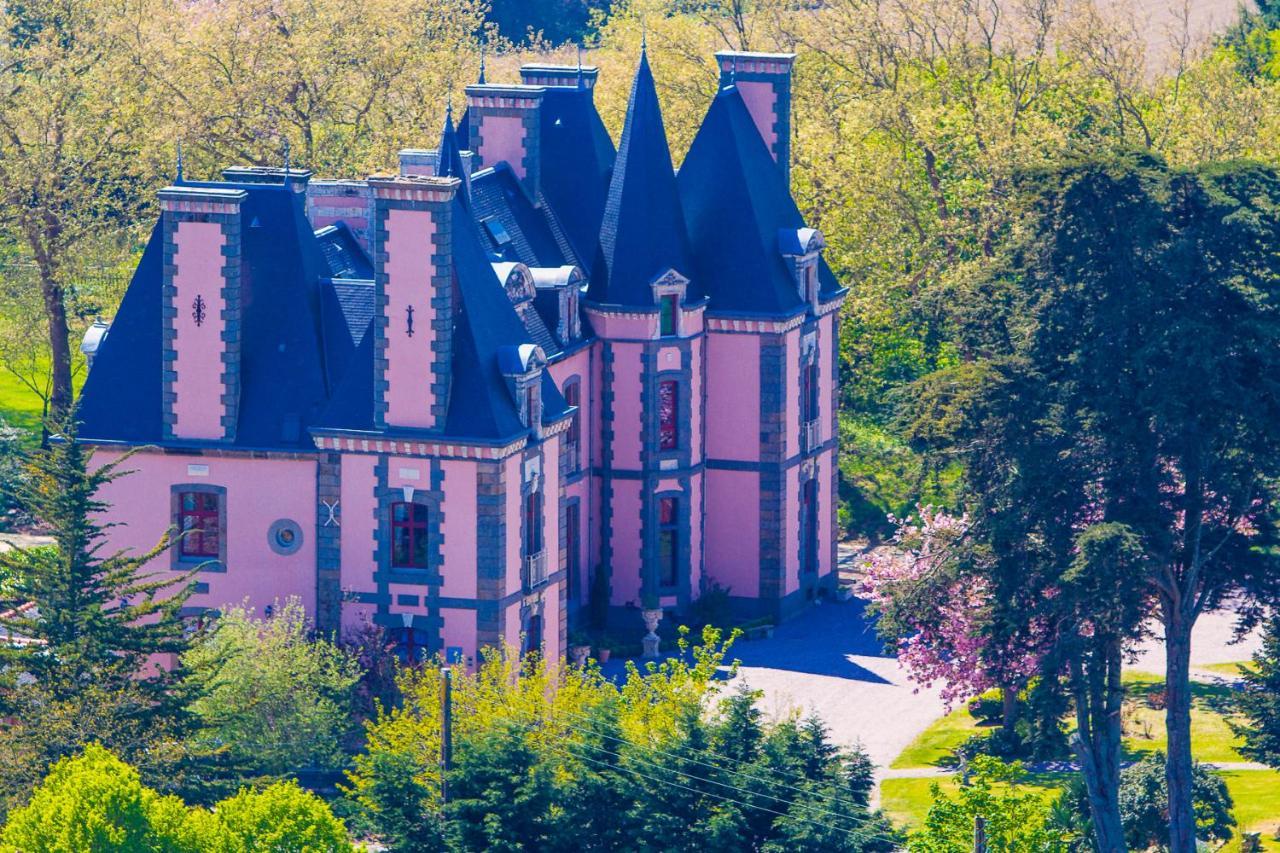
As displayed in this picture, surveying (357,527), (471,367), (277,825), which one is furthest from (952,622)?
(277,825)

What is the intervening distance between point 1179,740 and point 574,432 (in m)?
21.3

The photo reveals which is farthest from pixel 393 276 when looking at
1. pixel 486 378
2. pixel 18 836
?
pixel 18 836

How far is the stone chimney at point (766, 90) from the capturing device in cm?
8769

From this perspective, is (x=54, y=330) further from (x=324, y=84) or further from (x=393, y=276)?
(x=393, y=276)

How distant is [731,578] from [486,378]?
1608 cm

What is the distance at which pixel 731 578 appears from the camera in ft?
284

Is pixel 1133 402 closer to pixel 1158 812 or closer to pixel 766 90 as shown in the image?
pixel 1158 812

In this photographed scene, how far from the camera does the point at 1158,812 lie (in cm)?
6994

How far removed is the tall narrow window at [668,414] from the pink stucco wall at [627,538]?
1.43 metres

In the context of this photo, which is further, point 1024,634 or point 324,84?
point 324,84

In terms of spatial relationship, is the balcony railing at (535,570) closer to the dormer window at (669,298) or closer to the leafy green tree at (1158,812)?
the dormer window at (669,298)

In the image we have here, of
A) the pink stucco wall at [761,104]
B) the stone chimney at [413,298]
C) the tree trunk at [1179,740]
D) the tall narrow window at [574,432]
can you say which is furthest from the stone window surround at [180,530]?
the tree trunk at [1179,740]

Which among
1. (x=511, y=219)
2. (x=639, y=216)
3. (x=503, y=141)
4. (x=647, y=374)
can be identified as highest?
(x=503, y=141)

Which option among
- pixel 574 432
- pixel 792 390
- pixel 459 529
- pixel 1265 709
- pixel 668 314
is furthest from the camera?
pixel 792 390
